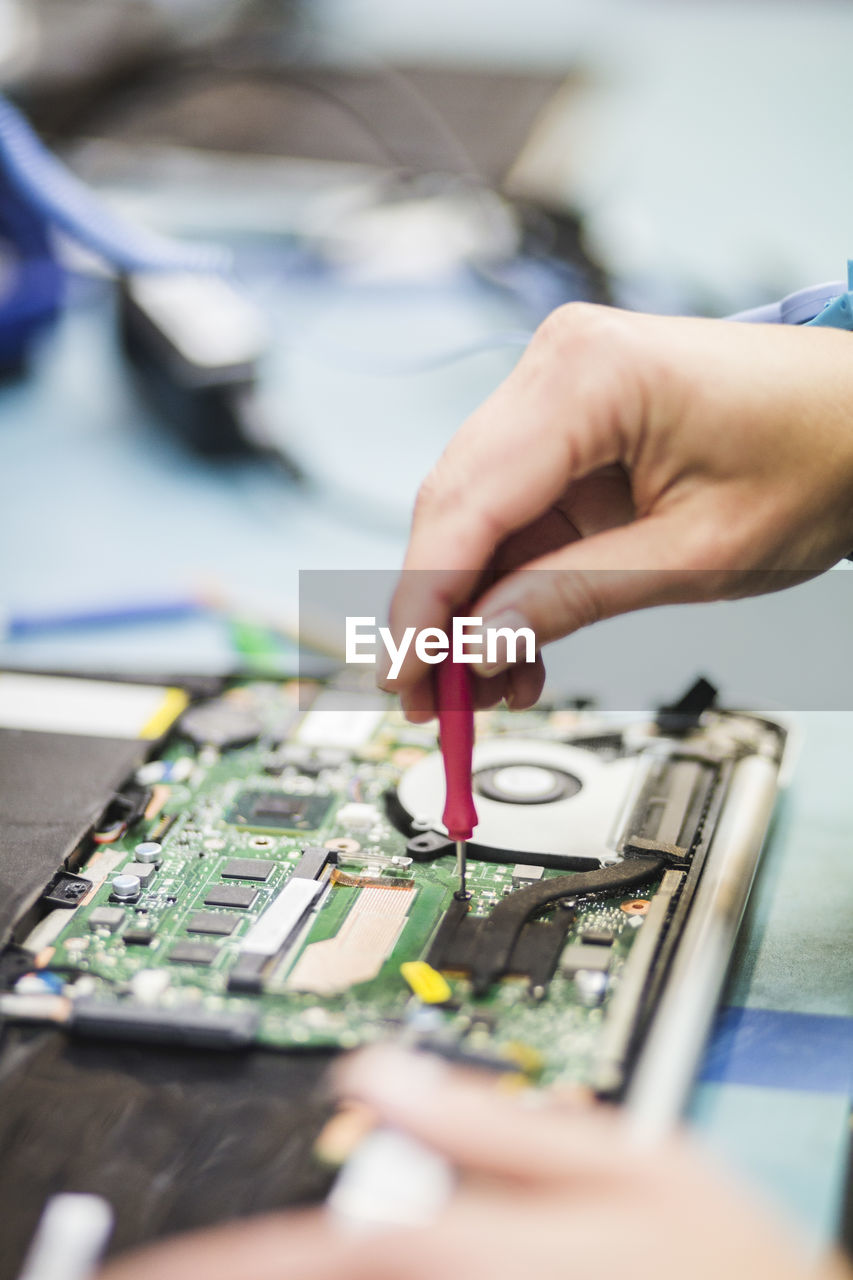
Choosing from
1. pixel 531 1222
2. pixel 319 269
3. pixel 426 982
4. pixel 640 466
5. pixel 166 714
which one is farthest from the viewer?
pixel 319 269

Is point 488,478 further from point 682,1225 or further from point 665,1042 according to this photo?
point 682,1225

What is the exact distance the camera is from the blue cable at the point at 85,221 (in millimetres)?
2887

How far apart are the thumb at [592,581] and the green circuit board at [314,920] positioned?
0.87 feet

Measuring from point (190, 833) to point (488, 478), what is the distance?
21.3 inches

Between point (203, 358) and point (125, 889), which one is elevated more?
point (203, 358)

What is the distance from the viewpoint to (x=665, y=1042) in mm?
1021

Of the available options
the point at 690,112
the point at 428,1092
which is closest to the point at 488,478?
the point at 428,1092

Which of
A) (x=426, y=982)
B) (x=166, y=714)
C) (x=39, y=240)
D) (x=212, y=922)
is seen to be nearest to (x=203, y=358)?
(x=39, y=240)

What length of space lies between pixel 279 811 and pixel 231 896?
185mm

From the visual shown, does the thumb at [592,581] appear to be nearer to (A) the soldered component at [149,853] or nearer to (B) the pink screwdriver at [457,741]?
(B) the pink screwdriver at [457,741]

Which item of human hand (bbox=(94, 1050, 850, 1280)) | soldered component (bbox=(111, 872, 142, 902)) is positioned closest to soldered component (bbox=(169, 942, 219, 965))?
soldered component (bbox=(111, 872, 142, 902))

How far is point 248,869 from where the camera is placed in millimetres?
1312

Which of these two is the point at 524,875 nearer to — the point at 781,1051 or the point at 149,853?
the point at 781,1051

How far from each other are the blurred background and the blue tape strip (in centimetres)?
57
